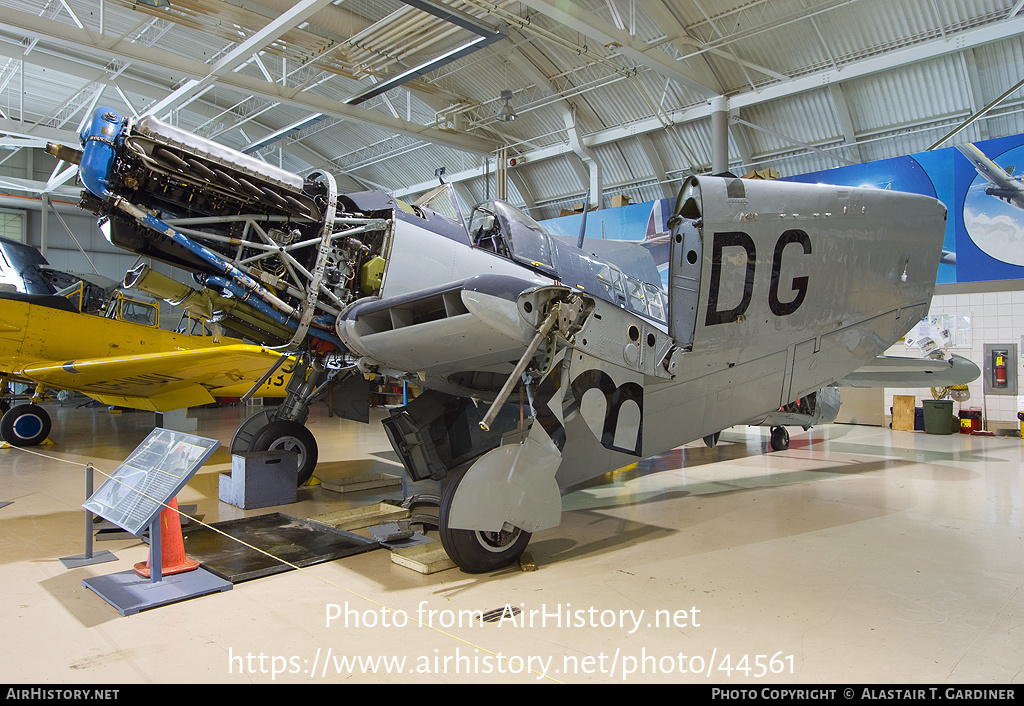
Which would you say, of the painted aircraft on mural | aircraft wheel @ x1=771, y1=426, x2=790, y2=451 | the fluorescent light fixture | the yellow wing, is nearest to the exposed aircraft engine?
the yellow wing

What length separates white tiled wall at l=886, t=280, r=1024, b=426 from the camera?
37.9ft

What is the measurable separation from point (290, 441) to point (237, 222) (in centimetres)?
281

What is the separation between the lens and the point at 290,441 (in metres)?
6.86

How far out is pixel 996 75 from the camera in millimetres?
11500

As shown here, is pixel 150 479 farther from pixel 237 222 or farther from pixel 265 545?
pixel 237 222

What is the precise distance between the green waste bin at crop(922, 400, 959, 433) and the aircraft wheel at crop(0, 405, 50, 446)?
15.5 meters

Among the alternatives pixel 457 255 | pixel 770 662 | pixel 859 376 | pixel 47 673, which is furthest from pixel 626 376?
pixel 859 376

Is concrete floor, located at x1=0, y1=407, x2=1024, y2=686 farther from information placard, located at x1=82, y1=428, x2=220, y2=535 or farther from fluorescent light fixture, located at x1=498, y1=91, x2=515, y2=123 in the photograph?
fluorescent light fixture, located at x1=498, y1=91, x2=515, y2=123

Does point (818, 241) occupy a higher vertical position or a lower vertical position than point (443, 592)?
higher

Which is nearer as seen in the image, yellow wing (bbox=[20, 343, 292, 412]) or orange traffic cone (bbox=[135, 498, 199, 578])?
orange traffic cone (bbox=[135, 498, 199, 578])

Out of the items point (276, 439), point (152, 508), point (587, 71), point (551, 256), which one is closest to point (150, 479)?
point (152, 508)

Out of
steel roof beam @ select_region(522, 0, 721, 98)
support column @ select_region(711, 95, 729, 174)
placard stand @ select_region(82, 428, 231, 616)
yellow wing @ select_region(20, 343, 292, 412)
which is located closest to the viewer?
placard stand @ select_region(82, 428, 231, 616)

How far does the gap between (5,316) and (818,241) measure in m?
10.9
